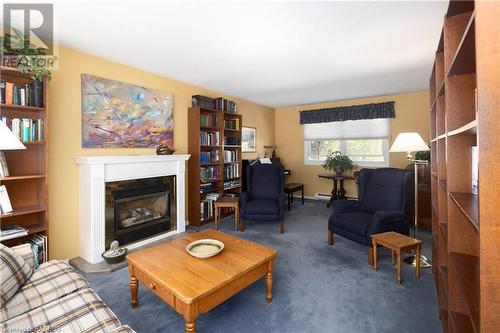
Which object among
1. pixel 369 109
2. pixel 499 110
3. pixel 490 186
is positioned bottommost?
pixel 490 186

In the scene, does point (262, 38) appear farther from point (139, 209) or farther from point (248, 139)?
point (248, 139)

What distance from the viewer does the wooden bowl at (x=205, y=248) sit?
6.16 ft

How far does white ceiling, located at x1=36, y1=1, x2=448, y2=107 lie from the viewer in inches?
78.7

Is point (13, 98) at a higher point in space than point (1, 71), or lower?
lower

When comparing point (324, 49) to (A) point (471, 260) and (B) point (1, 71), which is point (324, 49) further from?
(B) point (1, 71)

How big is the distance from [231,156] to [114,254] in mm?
2565

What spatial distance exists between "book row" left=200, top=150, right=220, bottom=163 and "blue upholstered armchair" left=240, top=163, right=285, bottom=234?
638mm

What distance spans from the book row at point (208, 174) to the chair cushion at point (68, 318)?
281cm

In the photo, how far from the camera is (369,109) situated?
5133mm

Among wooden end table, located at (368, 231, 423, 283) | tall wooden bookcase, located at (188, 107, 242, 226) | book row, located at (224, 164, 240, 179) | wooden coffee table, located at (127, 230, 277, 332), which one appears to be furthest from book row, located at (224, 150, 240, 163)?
wooden end table, located at (368, 231, 423, 283)

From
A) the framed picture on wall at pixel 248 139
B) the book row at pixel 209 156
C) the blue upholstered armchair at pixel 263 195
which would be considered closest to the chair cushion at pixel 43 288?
the blue upholstered armchair at pixel 263 195

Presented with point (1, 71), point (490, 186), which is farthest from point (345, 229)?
point (1, 71)

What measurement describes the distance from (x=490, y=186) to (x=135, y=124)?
11.4 ft

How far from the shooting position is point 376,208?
3.07 metres
